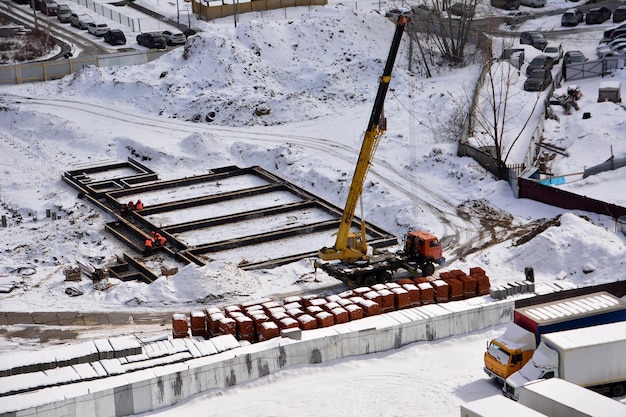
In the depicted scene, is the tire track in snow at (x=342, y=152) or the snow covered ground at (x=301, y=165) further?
the tire track in snow at (x=342, y=152)

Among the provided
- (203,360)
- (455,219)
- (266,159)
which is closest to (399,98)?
(266,159)

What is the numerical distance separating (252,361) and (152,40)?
146 ft

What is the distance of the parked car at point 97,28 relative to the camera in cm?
7125

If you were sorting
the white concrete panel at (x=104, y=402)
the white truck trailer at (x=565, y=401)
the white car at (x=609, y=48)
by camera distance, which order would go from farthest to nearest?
the white car at (x=609, y=48) → the white concrete panel at (x=104, y=402) → the white truck trailer at (x=565, y=401)


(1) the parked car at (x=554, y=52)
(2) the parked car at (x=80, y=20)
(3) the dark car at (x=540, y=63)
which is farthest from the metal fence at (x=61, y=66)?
(1) the parked car at (x=554, y=52)

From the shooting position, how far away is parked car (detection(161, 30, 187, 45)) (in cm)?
6800

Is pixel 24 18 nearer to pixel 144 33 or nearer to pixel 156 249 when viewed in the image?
pixel 144 33

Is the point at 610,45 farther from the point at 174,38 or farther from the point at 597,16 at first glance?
the point at 174,38

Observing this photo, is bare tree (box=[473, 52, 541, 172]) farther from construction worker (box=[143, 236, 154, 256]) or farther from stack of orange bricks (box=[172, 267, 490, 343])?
construction worker (box=[143, 236, 154, 256])

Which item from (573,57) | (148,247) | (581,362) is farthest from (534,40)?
(581,362)

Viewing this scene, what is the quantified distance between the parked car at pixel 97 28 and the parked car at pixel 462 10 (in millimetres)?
23900

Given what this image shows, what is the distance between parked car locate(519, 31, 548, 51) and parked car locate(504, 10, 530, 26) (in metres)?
5.37

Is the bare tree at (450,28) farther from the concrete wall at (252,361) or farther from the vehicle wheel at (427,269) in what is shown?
the concrete wall at (252,361)

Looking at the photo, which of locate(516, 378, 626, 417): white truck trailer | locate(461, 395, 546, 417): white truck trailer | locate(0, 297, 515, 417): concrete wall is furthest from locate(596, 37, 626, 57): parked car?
locate(461, 395, 546, 417): white truck trailer
